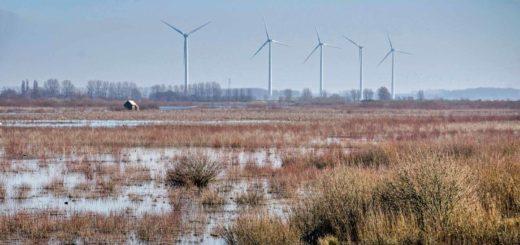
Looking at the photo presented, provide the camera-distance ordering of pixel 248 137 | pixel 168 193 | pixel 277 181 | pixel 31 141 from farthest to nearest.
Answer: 1. pixel 248 137
2. pixel 31 141
3. pixel 277 181
4. pixel 168 193

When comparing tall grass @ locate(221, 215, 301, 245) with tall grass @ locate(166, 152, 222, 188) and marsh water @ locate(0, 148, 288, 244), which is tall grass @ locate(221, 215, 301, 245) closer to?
marsh water @ locate(0, 148, 288, 244)

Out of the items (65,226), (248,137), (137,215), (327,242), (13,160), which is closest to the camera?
(327,242)

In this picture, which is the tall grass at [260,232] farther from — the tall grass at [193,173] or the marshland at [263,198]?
the tall grass at [193,173]

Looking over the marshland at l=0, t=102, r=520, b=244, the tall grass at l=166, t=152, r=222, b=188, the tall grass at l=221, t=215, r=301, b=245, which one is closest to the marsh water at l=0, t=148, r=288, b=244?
the marshland at l=0, t=102, r=520, b=244

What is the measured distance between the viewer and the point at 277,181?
22.9 m

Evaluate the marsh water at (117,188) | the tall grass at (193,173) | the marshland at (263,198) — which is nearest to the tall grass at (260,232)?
the marshland at (263,198)

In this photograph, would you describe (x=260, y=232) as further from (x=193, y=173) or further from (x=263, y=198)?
(x=193, y=173)

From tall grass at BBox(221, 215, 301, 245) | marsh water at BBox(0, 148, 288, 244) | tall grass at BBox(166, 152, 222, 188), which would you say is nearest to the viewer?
tall grass at BBox(221, 215, 301, 245)

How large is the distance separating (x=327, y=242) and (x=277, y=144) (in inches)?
1005

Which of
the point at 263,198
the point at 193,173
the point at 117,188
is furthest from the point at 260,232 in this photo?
the point at 193,173

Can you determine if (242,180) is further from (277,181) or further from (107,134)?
(107,134)

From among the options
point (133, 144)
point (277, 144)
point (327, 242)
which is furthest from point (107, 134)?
point (327, 242)

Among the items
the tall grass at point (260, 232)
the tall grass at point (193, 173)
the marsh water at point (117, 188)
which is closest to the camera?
the tall grass at point (260, 232)

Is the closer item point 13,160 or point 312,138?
point 13,160
